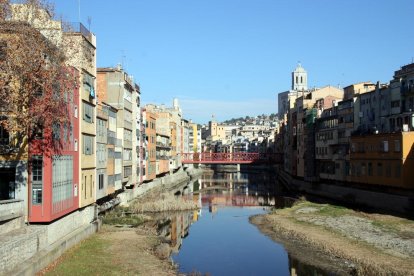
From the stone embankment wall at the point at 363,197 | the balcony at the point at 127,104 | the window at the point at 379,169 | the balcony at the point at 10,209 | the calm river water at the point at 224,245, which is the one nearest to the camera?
the balcony at the point at 10,209

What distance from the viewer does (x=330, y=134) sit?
80000mm

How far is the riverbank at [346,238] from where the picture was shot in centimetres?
3281

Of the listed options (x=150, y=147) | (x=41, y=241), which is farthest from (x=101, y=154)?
(x=150, y=147)

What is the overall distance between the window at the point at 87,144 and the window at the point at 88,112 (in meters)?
1.36

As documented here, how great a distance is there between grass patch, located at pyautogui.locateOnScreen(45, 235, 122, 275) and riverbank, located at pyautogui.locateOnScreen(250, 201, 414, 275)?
1373cm

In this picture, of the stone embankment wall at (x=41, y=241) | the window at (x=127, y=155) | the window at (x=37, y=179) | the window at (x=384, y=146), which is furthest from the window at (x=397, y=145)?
the window at (x=37, y=179)

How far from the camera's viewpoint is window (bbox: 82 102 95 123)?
40.6 metres

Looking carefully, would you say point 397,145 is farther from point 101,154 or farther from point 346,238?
point 101,154

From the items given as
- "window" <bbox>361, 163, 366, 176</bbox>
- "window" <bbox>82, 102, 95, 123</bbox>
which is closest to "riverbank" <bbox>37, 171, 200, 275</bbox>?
"window" <bbox>82, 102, 95, 123</bbox>

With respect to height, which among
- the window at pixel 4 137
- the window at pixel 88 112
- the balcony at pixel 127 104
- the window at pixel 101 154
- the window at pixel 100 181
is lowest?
the window at pixel 100 181

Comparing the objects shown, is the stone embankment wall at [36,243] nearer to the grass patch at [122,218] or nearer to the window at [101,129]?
the window at [101,129]

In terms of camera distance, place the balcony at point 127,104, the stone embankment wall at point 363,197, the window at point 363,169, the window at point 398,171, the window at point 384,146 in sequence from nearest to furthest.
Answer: the stone embankment wall at point 363,197, the window at point 398,171, the window at point 384,146, the balcony at point 127,104, the window at point 363,169

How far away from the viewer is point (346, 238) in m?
41.8

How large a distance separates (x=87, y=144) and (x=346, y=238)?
22.0 m
